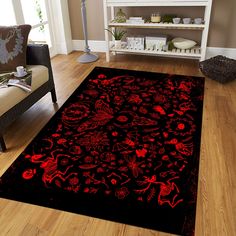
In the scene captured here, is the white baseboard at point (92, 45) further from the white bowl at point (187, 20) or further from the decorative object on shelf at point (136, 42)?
the white bowl at point (187, 20)

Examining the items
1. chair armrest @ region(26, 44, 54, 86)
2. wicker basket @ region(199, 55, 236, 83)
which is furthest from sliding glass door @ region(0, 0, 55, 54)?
wicker basket @ region(199, 55, 236, 83)

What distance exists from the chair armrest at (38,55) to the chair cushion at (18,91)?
2.5 inches

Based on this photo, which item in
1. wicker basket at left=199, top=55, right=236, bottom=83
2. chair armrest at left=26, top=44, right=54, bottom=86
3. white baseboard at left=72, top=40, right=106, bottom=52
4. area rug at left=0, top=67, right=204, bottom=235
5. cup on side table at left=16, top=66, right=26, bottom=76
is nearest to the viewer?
area rug at left=0, top=67, right=204, bottom=235

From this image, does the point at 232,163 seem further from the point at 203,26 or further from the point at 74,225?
the point at 203,26

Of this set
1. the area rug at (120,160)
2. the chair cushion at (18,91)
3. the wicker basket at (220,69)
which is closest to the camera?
the area rug at (120,160)

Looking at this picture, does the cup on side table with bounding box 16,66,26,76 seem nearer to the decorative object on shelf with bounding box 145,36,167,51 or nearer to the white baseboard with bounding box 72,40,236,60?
the decorative object on shelf with bounding box 145,36,167,51

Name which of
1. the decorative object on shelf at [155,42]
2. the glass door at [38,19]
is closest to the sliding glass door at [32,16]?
the glass door at [38,19]

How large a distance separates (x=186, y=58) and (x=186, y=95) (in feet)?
3.75

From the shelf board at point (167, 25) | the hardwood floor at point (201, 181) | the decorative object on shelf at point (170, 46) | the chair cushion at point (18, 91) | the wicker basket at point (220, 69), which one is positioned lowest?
the hardwood floor at point (201, 181)

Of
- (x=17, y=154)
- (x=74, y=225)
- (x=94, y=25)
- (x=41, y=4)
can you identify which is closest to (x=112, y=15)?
(x=94, y=25)

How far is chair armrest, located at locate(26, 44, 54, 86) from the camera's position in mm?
2326

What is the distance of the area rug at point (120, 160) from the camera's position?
59.3 inches

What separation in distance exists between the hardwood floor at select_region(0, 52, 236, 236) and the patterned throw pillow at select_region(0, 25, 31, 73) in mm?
504

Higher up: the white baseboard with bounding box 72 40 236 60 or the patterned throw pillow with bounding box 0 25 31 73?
the patterned throw pillow with bounding box 0 25 31 73
